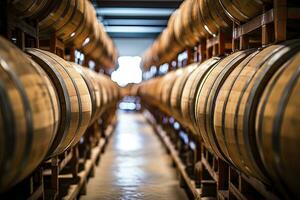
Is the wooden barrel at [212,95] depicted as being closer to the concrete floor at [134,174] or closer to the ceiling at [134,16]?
the concrete floor at [134,174]

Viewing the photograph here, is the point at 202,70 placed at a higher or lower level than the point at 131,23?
lower

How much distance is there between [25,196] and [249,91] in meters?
1.57

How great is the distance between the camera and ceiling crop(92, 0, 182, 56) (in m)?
8.73

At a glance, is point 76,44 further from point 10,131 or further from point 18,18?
point 10,131

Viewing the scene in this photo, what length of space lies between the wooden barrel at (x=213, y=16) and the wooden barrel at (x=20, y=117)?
1.87 meters

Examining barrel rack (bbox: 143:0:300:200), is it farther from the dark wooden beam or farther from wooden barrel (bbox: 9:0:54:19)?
the dark wooden beam

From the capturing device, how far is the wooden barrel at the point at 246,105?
1.89 metres

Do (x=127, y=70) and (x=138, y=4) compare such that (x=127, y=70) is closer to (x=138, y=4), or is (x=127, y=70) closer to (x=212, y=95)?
(x=138, y=4)

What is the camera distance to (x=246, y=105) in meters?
1.94

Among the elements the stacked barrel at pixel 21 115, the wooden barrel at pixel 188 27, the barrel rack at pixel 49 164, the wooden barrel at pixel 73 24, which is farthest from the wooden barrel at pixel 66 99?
the wooden barrel at pixel 188 27

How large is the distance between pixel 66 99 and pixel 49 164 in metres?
1.80

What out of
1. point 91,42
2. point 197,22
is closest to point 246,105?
point 197,22

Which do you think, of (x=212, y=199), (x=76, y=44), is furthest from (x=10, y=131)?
(x=76, y=44)

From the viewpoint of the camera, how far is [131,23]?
1254 cm
